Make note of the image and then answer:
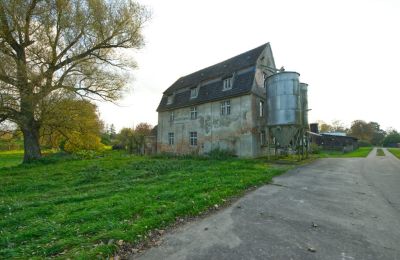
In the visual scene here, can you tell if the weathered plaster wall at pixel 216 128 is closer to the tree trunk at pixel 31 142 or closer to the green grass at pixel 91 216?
the green grass at pixel 91 216

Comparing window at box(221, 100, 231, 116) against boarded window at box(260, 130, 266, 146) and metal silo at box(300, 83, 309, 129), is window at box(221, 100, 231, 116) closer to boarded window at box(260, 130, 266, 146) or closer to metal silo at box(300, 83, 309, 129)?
boarded window at box(260, 130, 266, 146)

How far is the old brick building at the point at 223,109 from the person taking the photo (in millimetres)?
18672

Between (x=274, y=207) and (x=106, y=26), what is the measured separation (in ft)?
61.2

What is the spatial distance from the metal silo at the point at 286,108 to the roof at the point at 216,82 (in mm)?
2544

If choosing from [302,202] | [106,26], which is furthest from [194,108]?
[302,202]

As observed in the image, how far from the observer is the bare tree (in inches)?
529

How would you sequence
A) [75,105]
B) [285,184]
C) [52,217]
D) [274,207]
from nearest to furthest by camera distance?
1. [52,217]
2. [274,207]
3. [285,184]
4. [75,105]

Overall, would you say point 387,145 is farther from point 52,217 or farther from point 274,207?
point 52,217

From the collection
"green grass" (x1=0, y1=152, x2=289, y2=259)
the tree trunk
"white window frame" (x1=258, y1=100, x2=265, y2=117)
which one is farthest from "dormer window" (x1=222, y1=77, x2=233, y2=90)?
the tree trunk

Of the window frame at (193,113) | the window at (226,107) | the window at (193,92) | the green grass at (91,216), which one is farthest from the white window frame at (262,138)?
the green grass at (91,216)

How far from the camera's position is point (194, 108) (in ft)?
77.5

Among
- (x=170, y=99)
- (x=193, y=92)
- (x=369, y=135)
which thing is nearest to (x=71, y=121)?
(x=170, y=99)

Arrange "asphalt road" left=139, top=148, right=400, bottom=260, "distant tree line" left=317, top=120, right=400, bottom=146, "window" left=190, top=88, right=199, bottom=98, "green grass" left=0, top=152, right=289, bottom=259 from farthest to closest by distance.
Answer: "distant tree line" left=317, top=120, right=400, bottom=146
"window" left=190, top=88, right=199, bottom=98
"green grass" left=0, top=152, right=289, bottom=259
"asphalt road" left=139, top=148, right=400, bottom=260

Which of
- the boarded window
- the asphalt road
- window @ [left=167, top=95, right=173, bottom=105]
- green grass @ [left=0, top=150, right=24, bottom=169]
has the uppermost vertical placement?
window @ [left=167, top=95, right=173, bottom=105]
